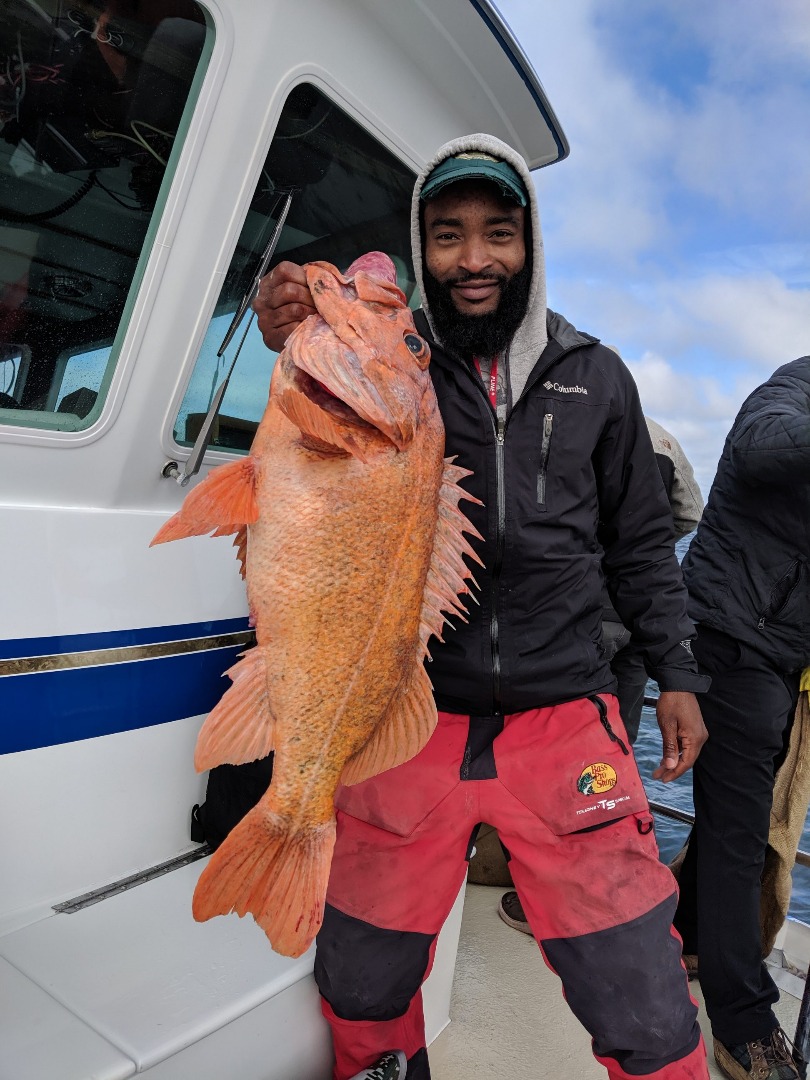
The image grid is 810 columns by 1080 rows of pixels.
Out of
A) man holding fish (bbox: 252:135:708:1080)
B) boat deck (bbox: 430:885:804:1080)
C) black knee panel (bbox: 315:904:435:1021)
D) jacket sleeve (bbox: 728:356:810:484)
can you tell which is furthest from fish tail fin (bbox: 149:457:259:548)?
boat deck (bbox: 430:885:804:1080)

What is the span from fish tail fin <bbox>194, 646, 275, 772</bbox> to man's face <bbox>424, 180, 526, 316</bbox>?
4.29 feet

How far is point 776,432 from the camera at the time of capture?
10.1 ft

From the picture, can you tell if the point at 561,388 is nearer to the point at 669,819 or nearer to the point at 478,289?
the point at 478,289

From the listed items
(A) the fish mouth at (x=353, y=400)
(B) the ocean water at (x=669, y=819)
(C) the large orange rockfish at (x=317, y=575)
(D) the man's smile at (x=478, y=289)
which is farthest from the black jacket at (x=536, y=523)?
(B) the ocean water at (x=669, y=819)

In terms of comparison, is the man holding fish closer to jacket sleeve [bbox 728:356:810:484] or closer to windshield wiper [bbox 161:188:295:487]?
windshield wiper [bbox 161:188:295:487]

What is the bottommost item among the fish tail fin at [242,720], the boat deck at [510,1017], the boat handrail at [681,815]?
the boat deck at [510,1017]

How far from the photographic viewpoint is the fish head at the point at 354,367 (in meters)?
1.70

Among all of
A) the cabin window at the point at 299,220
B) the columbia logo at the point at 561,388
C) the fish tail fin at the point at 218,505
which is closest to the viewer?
the fish tail fin at the point at 218,505

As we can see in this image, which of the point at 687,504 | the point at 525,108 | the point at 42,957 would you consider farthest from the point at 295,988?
the point at 525,108

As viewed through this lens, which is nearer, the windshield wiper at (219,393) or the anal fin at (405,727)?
the anal fin at (405,727)

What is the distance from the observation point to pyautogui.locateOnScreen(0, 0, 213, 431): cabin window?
82.4 inches

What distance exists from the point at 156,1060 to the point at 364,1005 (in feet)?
2.00

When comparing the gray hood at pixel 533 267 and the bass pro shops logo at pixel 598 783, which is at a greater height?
the gray hood at pixel 533 267

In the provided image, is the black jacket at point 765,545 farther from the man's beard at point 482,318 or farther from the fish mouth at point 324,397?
the fish mouth at point 324,397
